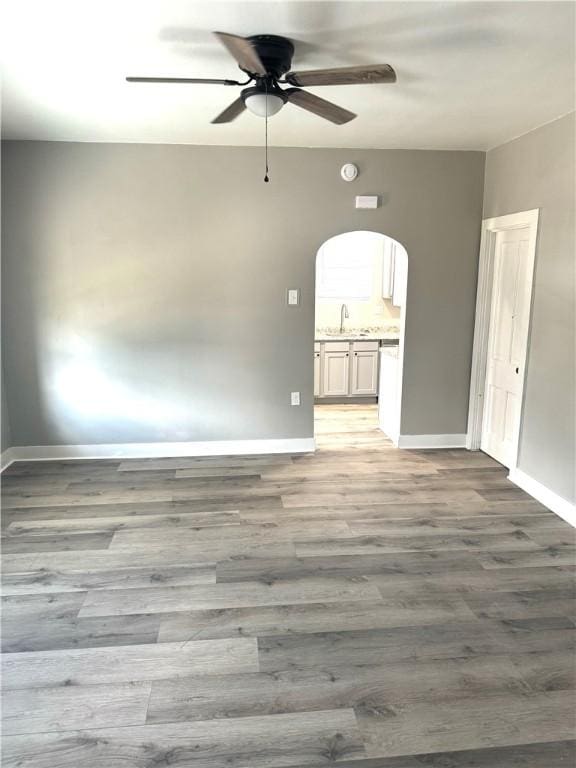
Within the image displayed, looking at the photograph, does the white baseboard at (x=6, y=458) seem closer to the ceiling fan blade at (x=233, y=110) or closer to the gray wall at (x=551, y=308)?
the ceiling fan blade at (x=233, y=110)

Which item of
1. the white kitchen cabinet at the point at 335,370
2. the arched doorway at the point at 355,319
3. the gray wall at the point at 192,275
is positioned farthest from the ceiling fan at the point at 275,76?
the white kitchen cabinet at the point at 335,370

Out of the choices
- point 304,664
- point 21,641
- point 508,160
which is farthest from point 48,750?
point 508,160

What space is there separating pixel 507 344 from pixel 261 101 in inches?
119

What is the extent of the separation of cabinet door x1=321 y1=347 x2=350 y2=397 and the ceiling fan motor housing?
4188 mm

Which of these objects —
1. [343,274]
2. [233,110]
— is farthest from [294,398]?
[343,274]

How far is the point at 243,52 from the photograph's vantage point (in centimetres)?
204

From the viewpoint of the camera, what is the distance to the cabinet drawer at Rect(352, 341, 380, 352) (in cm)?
641

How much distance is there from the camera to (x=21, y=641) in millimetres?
2344

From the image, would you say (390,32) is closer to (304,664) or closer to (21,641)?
(304,664)

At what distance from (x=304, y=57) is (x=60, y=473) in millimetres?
3625

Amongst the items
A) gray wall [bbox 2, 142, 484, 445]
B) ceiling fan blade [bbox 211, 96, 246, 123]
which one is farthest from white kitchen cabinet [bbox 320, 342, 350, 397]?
ceiling fan blade [bbox 211, 96, 246, 123]

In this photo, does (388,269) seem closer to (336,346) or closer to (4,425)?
(336,346)

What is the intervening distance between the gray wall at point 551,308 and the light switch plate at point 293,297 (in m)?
1.93

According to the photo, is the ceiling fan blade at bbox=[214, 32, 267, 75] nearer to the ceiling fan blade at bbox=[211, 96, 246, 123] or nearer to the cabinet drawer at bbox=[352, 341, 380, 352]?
the ceiling fan blade at bbox=[211, 96, 246, 123]
